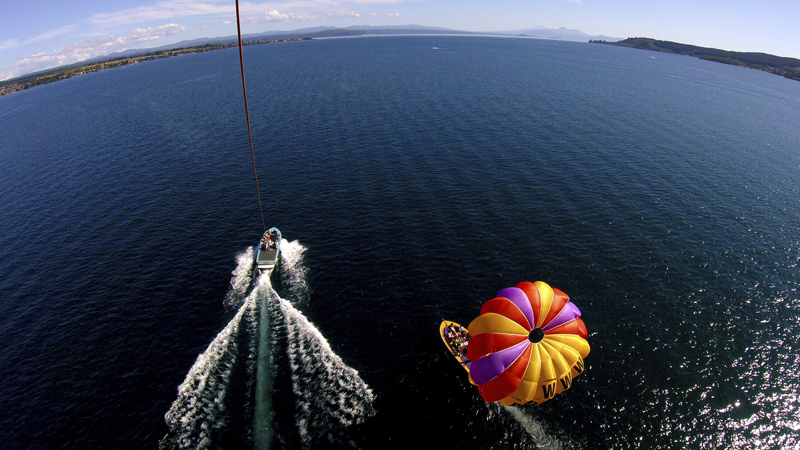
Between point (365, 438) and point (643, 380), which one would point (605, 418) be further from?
point (365, 438)

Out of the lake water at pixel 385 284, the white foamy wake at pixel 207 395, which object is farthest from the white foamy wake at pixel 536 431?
the white foamy wake at pixel 207 395

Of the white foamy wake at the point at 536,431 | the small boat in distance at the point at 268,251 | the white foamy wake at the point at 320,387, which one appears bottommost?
the white foamy wake at the point at 536,431

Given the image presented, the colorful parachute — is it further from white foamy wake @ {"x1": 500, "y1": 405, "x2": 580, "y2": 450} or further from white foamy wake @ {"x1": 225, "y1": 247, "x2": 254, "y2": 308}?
white foamy wake @ {"x1": 225, "y1": 247, "x2": 254, "y2": 308}

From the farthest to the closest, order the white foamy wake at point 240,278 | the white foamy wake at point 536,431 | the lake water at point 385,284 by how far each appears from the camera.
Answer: the white foamy wake at point 240,278, the lake water at point 385,284, the white foamy wake at point 536,431

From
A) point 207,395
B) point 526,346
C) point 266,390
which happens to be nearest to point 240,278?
point 207,395

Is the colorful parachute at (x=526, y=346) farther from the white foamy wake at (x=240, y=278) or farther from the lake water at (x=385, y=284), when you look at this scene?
the white foamy wake at (x=240, y=278)

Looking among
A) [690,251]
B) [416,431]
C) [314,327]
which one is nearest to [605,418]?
[416,431]
